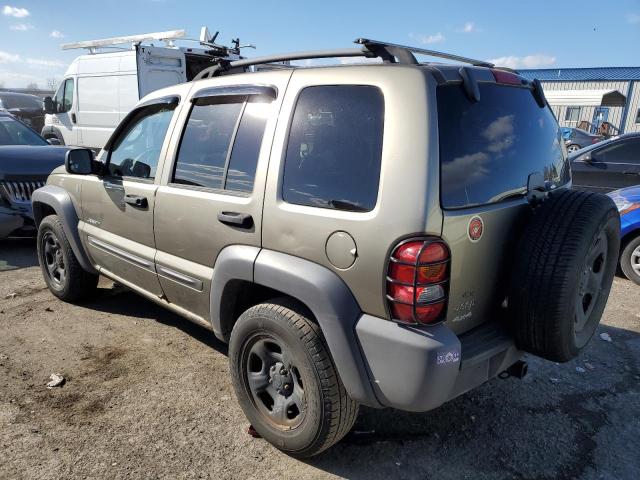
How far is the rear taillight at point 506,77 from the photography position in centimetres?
245

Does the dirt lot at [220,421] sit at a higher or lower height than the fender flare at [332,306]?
lower

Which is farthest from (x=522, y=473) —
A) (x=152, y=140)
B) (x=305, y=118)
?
(x=152, y=140)

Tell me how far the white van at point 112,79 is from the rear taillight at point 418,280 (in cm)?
865

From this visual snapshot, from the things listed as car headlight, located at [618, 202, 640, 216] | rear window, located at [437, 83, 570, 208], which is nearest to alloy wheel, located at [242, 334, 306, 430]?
rear window, located at [437, 83, 570, 208]

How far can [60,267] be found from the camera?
180 inches

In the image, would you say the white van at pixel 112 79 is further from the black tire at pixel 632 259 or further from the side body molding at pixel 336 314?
the side body molding at pixel 336 314

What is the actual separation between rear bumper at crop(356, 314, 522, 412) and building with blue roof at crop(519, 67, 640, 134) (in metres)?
28.5

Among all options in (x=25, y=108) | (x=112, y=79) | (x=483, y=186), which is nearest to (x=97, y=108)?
(x=112, y=79)

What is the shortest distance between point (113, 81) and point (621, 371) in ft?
35.3

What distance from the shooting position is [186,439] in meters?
2.74

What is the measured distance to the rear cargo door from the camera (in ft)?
6.94

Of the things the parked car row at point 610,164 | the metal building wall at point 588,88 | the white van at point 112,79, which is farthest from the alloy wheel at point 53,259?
the metal building wall at point 588,88

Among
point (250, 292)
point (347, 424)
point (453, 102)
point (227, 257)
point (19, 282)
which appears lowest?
point (19, 282)

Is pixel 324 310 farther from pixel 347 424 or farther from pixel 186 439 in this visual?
pixel 186 439
